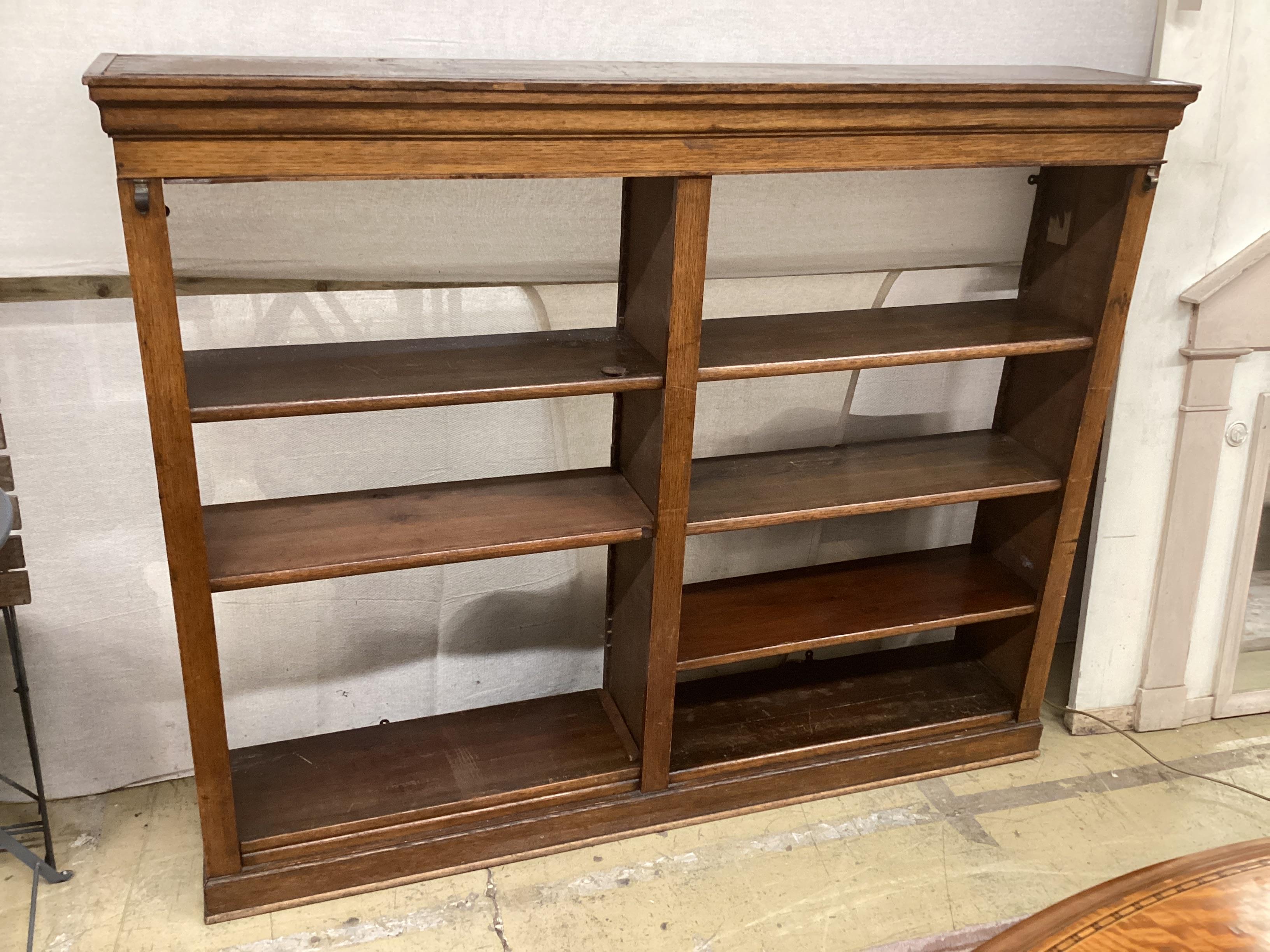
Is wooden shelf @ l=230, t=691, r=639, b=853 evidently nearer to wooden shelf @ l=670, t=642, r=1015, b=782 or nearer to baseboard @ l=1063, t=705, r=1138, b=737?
wooden shelf @ l=670, t=642, r=1015, b=782

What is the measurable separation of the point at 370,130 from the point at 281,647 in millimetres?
1357

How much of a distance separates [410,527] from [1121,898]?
4.64ft

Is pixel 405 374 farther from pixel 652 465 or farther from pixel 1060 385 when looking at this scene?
pixel 1060 385

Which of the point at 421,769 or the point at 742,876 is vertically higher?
the point at 421,769

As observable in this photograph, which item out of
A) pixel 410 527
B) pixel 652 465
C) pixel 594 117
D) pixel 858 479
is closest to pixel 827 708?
pixel 858 479

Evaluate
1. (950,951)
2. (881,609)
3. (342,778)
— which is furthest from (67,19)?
(950,951)

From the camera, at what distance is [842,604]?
2.75 meters

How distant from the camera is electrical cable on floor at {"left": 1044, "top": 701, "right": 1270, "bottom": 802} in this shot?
111 inches

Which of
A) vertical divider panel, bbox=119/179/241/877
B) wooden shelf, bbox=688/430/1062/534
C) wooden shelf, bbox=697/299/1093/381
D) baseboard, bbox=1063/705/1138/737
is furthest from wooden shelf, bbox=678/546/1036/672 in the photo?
vertical divider panel, bbox=119/179/241/877

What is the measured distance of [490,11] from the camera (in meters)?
2.22

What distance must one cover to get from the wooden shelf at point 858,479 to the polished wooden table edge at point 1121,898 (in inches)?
39.8

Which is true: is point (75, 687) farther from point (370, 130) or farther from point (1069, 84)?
point (1069, 84)

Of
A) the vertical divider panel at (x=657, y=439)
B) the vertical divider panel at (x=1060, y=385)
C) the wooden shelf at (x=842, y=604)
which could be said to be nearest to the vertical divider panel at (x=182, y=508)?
the vertical divider panel at (x=657, y=439)

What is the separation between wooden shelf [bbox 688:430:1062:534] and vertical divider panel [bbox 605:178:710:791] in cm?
12
